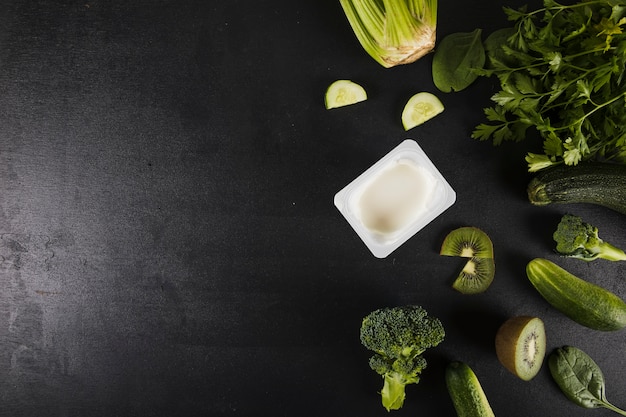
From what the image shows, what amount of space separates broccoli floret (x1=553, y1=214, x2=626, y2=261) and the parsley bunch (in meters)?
0.21

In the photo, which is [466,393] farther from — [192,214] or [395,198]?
[192,214]

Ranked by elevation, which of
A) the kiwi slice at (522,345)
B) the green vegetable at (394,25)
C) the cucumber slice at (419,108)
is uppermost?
the green vegetable at (394,25)

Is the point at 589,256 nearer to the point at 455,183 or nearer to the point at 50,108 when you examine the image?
the point at 455,183

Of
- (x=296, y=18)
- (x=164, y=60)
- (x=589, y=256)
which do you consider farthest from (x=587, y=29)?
(x=164, y=60)

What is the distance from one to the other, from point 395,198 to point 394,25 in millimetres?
507

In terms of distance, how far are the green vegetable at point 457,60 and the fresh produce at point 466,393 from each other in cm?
86

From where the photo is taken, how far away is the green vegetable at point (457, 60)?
5.53 ft

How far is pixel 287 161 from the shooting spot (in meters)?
1.72

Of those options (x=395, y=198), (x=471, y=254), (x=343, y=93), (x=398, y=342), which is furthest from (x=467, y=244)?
(x=343, y=93)

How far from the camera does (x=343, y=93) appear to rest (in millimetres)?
1708

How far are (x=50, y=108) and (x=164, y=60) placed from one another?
0.38 metres

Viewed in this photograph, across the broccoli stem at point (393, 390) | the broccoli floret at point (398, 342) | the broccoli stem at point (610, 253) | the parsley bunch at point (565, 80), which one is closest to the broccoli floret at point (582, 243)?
the broccoli stem at point (610, 253)

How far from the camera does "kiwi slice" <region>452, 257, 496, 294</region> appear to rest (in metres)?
1.72

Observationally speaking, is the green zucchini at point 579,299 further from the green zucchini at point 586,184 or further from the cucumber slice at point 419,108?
the cucumber slice at point 419,108
